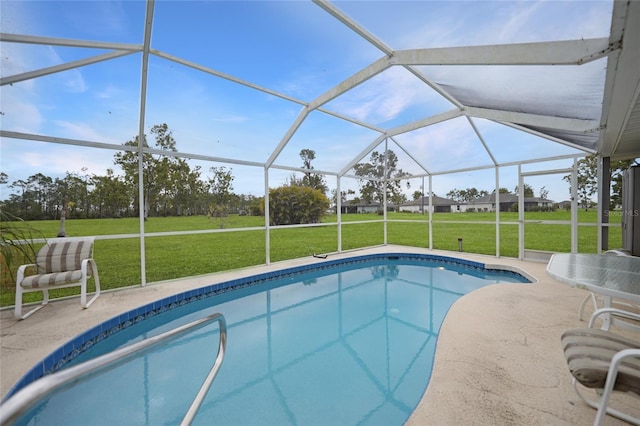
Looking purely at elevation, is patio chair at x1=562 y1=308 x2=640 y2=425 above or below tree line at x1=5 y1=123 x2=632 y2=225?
below

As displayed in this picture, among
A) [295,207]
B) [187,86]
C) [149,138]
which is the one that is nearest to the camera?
[187,86]

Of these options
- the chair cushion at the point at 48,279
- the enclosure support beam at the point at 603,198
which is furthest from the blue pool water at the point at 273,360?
the enclosure support beam at the point at 603,198

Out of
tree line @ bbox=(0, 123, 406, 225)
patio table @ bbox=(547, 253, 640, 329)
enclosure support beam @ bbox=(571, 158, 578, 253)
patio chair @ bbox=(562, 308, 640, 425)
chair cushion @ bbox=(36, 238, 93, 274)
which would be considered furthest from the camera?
enclosure support beam @ bbox=(571, 158, 578, 253)

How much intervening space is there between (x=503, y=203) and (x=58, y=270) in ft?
31.9

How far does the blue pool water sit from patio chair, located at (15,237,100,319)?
0.93 m

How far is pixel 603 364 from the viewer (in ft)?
5.16

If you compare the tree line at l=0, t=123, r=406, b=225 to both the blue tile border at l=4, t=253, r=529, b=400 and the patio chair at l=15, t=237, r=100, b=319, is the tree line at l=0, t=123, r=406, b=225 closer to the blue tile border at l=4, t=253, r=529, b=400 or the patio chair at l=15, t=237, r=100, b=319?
the patio chair at l=15, t=237, r=100, b=319

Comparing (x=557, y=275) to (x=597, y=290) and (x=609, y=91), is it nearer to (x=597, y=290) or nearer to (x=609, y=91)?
(x=597, y=290)

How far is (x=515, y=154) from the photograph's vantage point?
673 centimetres

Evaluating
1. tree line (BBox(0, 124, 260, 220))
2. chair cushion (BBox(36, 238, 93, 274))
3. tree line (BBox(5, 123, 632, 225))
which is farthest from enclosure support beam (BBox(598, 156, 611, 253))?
chair cushion (BBox(36, 238, 93, 274))

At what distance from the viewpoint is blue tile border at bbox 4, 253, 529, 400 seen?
8.80 ft

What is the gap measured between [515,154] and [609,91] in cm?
472

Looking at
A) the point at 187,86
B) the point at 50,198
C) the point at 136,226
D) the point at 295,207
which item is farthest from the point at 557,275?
the point at 295,207

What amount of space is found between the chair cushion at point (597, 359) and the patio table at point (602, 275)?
0.31 meters
